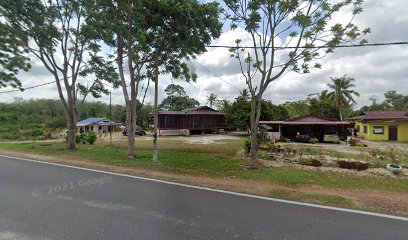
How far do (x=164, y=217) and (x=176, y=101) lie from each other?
54.4 meters

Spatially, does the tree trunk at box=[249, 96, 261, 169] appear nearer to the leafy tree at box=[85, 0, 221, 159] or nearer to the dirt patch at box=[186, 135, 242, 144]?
the leafy tree at box=[85, 0, 221, 159]

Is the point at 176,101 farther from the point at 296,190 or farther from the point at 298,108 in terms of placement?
the point at 296,190

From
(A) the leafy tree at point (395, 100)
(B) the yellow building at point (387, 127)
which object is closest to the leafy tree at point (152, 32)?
(B) the yellow building at point (387, 127)

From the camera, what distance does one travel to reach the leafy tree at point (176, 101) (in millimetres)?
58616

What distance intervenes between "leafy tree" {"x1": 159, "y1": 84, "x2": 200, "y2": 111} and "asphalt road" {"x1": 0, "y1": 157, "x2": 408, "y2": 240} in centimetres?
5131

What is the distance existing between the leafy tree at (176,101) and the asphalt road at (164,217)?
51309 millimetres

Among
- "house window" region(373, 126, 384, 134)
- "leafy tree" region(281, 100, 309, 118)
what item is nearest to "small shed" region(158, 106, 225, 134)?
"leafy tree" region(281, 100, 309, 118)

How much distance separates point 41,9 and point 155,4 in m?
8.95

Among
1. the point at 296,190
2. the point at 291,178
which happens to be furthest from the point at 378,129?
the point at 296,190

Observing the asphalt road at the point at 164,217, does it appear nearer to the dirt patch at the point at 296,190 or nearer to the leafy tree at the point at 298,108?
the dirt patch at the point at 296,190

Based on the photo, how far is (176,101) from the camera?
59.0 m

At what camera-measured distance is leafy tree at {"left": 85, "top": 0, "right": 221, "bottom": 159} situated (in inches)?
462

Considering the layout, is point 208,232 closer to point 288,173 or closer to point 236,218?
point 236,218

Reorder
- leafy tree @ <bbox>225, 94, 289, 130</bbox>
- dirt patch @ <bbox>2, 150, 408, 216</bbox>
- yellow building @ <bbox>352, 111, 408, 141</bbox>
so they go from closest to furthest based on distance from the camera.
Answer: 1. dirt patch @ <bbox>2, 150, 408, 216</bbox>
2. yellow building @ <bbox>352, 111, 408, 141</bbox>
3. leafy tree @ <bbox>225, 94, 289, 130</bbox>
